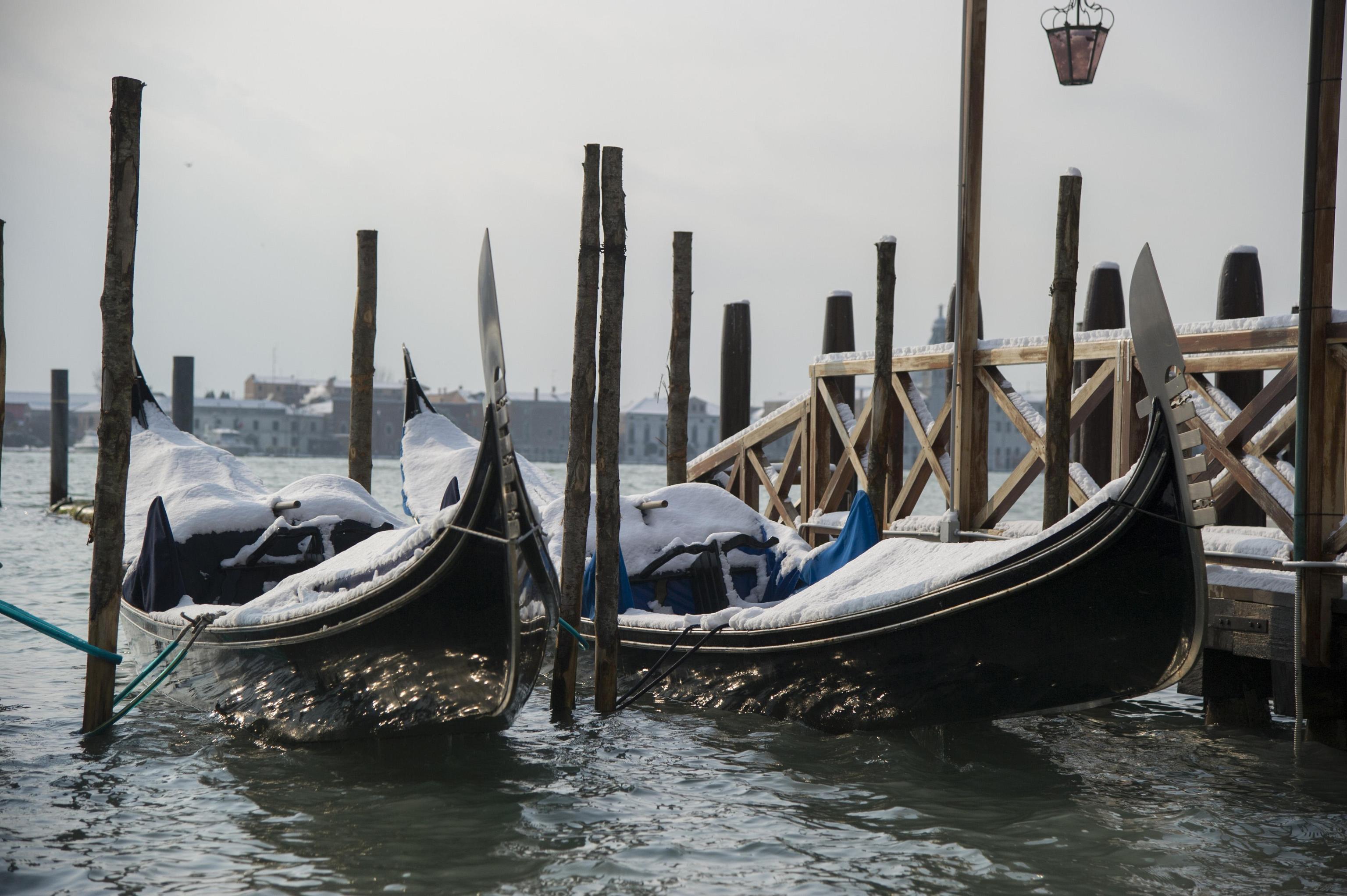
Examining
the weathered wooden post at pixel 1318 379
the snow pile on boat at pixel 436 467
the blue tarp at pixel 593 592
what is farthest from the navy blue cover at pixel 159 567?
the weathered wooden post at pixel 1318 379

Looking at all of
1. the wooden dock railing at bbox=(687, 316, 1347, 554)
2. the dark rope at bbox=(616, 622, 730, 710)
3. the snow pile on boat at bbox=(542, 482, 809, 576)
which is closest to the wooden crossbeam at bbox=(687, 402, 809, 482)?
the wooden dock railing at bbox=(687, 316, 1347, 554)

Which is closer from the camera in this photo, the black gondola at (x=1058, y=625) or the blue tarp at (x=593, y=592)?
the black gondola at (x=1058, y=625)

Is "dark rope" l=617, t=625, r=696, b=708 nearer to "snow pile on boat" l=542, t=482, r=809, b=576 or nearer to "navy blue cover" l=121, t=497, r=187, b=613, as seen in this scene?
"snow pile on boat" l=542, t=482, r=809, b=576

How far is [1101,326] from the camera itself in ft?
25.6

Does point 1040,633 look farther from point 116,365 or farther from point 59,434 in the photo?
point 59,434

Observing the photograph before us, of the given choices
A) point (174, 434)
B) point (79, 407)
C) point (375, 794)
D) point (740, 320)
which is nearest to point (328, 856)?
point (375, 794)

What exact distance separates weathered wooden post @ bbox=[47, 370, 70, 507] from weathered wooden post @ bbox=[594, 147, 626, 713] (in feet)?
40.7

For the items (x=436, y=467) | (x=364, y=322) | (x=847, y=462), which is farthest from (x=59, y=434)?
(x=847, y=462)

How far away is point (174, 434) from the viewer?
8.12 meters

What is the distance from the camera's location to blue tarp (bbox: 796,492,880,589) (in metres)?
6.22

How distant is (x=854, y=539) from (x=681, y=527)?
37.9 inches

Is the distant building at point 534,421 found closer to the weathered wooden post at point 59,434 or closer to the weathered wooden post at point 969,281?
the weathered wooden post at point 59,434

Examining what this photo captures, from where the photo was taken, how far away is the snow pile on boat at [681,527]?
6543 millimetres

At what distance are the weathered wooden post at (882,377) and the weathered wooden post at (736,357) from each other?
247cm
